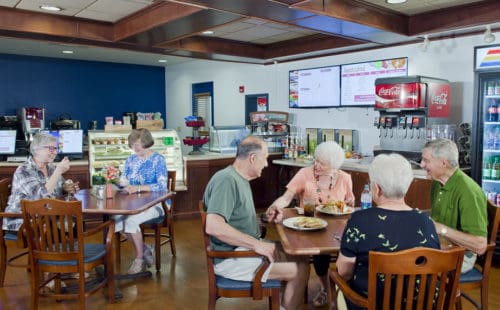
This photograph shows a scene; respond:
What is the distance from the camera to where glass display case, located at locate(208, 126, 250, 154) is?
670cm

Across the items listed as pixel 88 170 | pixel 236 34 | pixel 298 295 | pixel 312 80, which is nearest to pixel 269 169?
pixel 312 80

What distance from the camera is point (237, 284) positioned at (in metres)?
2.54

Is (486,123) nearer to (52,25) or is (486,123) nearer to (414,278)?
(414,278)

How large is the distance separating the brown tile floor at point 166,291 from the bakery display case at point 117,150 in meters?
A: 1.53

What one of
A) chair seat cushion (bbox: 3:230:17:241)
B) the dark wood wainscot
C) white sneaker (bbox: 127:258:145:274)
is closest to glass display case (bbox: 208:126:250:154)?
the dark wood wainscot

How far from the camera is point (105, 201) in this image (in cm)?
352

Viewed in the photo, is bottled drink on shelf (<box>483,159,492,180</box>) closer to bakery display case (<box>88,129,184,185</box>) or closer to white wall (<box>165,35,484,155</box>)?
white wall (<box>165,35,484,155</box>)

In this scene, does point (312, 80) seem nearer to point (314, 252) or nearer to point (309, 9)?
point (309, 9)

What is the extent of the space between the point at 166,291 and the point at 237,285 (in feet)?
4.42

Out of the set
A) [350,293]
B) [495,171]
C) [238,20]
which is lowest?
[350,293]

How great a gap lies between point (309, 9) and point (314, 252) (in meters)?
2.38

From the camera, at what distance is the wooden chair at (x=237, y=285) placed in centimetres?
250

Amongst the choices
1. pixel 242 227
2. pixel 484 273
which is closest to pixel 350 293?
pixel 242 227

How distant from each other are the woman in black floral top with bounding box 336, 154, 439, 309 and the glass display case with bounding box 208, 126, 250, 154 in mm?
4714
